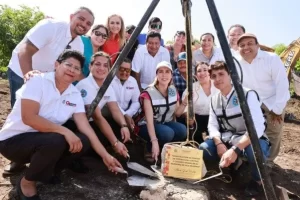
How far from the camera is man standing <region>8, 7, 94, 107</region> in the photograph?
321 centimetres

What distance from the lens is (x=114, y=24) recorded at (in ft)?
14.4

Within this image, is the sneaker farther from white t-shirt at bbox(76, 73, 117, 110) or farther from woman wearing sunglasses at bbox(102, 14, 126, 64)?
woman wearing sunglasses at bbox(102, 14, 126, 64)

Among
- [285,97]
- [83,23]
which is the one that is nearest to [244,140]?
[285,97]

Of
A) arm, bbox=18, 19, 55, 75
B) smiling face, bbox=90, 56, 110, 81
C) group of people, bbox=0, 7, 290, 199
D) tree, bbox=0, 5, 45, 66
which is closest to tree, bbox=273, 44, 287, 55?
tree, bbox=0, 5, 45, 66

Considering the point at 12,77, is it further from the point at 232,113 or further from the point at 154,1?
the point at 232,113

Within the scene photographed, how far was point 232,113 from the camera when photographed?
3445 millimetres

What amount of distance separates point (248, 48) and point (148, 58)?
4.52 feet

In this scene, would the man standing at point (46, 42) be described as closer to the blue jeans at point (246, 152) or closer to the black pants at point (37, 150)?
the black pants at point (37, 150)

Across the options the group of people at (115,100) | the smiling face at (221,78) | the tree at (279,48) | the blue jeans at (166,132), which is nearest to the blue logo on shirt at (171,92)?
the group of people at (115,100)

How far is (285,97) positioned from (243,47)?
2.67 ft

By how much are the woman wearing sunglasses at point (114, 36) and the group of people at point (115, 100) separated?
14 mm

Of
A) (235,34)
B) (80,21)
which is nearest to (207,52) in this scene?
(235,34)

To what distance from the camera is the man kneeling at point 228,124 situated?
330 centimetres

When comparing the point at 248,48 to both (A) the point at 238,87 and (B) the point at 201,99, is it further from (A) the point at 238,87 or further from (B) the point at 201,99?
A: (A) the point at 238,87
